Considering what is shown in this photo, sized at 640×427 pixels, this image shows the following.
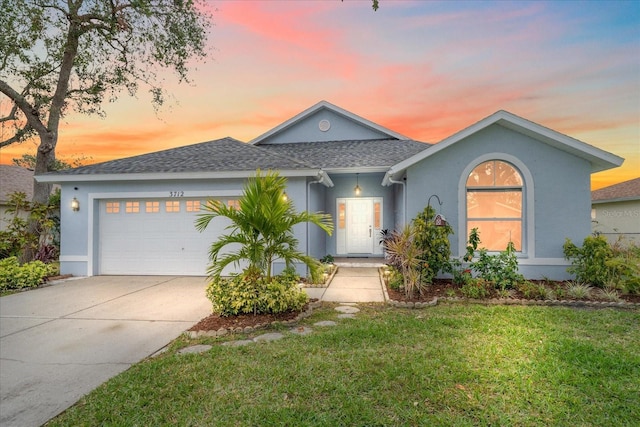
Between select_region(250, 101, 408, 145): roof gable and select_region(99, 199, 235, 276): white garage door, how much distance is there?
640 cm

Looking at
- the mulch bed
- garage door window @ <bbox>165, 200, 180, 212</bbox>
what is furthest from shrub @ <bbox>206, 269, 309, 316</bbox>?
garage door window @ <bbox>165, 200, 180, 212</bbox>

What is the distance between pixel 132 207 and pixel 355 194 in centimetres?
775

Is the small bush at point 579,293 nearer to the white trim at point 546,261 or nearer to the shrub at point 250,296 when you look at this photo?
the white trim at point 546,261

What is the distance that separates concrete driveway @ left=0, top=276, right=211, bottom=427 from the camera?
11.1 feet

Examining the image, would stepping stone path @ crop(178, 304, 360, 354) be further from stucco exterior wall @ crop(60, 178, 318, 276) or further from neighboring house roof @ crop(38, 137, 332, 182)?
stucco exterior wall @ crop(60, 178, 318, 276)

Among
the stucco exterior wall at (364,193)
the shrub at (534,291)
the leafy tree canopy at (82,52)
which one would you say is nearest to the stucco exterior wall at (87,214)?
the leafy tree canopy at (82,52)

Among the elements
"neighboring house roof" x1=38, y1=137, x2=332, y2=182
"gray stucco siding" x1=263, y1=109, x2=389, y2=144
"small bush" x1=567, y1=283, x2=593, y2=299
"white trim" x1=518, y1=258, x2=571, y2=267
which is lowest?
"small bush" x1=567, y1=283, x2=593, y2=299

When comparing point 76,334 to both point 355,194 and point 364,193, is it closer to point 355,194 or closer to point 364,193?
point 355,194

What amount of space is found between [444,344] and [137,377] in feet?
12.5

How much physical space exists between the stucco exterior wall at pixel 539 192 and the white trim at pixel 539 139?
Result: 201 mm

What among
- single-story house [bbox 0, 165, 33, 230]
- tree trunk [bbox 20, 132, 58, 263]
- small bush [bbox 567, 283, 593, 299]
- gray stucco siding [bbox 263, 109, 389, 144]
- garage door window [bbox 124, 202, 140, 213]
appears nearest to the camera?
small bush [bbox 567, 283, 593, 299]

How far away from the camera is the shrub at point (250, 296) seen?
18.2 ft

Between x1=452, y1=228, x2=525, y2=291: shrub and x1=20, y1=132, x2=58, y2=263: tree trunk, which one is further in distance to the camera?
x1=20, y1=132, x2=58, y2=263: tree trunk

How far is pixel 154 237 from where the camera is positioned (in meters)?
10.0
